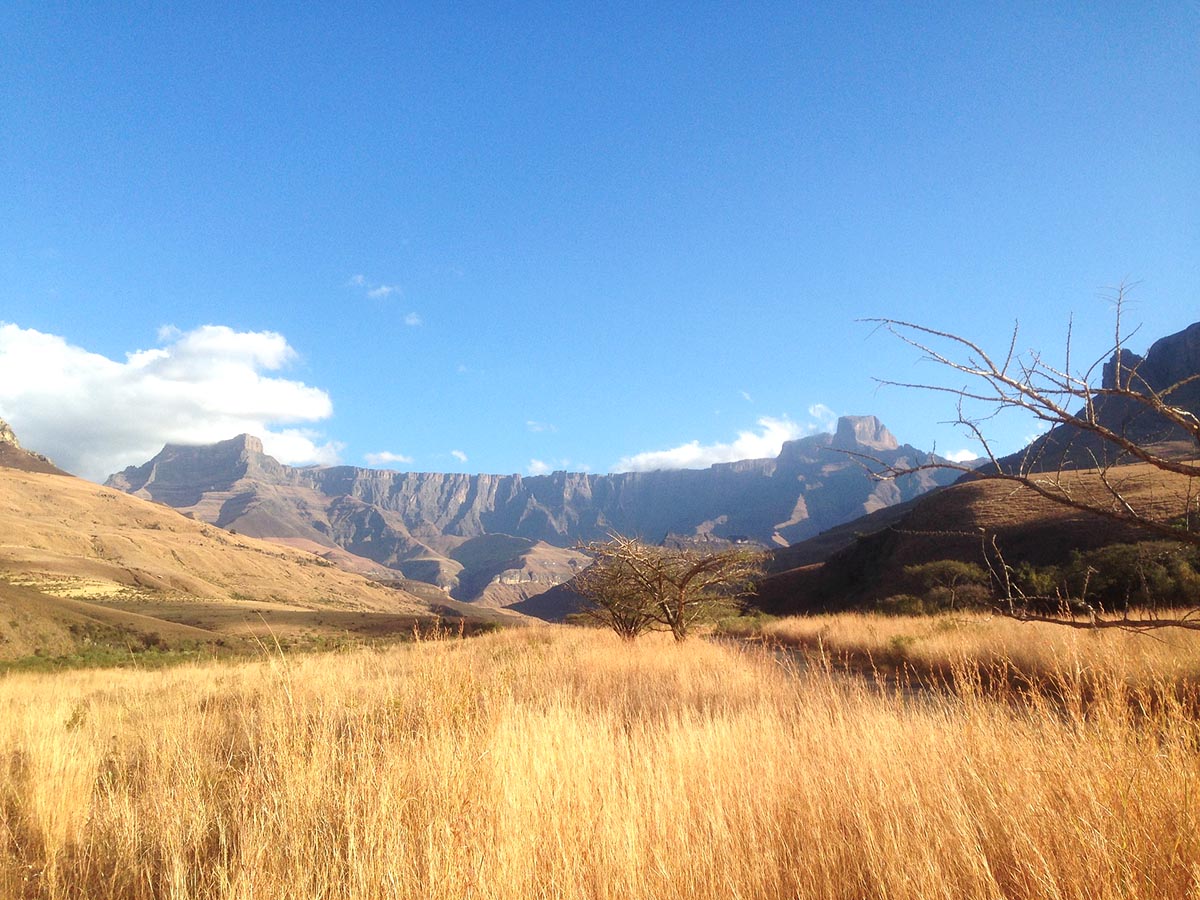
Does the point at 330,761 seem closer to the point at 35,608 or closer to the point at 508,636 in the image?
the point at 508,636

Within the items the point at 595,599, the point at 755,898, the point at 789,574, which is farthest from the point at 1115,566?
the point at 789,574

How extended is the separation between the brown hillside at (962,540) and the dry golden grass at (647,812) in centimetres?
2033

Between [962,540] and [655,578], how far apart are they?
31.1 m

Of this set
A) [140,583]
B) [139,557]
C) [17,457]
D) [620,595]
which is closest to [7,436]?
[17,457]

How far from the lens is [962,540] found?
37.6 meters

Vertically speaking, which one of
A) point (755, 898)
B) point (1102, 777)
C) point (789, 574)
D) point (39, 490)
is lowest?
point (789, 574)

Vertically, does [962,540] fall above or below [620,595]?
above

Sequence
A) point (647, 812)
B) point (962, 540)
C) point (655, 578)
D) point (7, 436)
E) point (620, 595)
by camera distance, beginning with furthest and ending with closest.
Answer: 1. point (7, 436)
2. point (962, 540)
3. point (620, 595)
4. point (655, 578)
5. point (647, 812)

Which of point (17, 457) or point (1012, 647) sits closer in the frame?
point (1012, 647)

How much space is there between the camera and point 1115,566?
20406 millimetres

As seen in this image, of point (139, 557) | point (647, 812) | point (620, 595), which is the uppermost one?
point (647, 812)

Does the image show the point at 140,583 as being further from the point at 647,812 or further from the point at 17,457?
the point at 17,457

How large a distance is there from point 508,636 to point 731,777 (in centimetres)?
1439

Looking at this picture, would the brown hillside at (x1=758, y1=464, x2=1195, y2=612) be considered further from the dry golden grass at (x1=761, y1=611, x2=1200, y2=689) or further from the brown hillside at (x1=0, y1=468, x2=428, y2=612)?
the brown hillside at (x1=0, y1=468, x2=428, y2=612)
